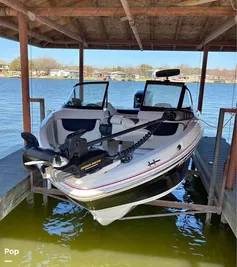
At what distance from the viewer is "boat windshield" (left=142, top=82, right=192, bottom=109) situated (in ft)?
14.0

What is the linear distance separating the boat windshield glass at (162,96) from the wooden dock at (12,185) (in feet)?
7.19

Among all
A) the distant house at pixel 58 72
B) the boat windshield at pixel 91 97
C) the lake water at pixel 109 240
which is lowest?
the lake water at pixel 109 240

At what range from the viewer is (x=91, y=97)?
4.61 meters

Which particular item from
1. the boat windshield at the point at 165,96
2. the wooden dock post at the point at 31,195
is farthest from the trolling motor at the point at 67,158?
the boat windshield at the point at 165,96

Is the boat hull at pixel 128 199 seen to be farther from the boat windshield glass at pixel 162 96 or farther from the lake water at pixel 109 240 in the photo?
the boat windshield glass at pixel 162 96

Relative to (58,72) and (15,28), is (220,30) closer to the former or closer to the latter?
(15,28)

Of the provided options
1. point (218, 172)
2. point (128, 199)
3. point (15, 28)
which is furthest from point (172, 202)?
point (15, 28)

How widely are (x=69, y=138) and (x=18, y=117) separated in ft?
37.2

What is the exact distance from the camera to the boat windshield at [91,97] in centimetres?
440

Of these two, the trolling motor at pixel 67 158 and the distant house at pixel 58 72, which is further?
the distant house at pixel 58 72

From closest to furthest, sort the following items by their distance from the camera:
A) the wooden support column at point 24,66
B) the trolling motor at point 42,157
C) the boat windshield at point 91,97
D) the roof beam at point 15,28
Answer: the trolling motor at point 42,157 < the wooden support column at point 24,66 < the roof beam at point 15,28 < the boat windshield at point 91,97

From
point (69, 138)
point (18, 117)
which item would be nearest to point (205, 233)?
point (69, 138)

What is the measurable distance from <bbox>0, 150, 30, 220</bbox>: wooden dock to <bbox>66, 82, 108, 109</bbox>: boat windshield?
1.31 meters

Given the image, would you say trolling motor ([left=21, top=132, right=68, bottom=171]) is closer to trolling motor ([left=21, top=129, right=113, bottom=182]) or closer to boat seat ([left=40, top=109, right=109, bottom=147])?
trolling motor ([left=21, top=129, right=113, bottom=182])
